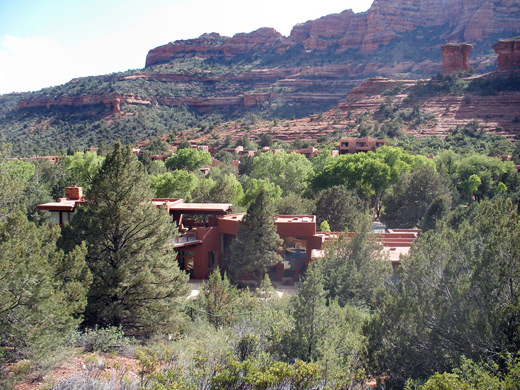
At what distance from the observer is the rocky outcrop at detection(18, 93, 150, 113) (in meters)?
95.5

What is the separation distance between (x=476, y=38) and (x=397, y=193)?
101362 mm

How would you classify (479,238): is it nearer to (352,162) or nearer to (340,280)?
(340,280)

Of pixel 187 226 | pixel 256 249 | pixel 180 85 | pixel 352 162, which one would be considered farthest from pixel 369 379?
pixel 180 85

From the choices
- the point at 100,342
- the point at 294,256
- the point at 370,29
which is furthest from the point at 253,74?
the point at 100,342

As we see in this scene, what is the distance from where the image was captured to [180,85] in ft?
378

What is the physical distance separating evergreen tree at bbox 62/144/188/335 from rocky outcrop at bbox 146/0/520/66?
120902 mm

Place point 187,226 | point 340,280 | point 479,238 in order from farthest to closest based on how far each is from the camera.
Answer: point 187,226 → point 340,280 → point 479,238

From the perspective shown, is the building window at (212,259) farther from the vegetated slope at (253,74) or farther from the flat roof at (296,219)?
the vegetated slope at (253,74)

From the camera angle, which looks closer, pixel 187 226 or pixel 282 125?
pixel 187 226

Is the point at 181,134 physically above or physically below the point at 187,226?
above

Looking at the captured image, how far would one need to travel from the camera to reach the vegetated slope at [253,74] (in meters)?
92.0

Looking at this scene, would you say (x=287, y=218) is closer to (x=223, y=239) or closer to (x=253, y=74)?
(x=223, y=239)

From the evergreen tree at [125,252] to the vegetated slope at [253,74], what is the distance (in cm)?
6526

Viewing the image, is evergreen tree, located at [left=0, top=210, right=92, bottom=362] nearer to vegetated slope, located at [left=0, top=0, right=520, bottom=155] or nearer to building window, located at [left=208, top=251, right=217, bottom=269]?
→ building window, located at [left=208, top=251, right=217, bottom=269]
